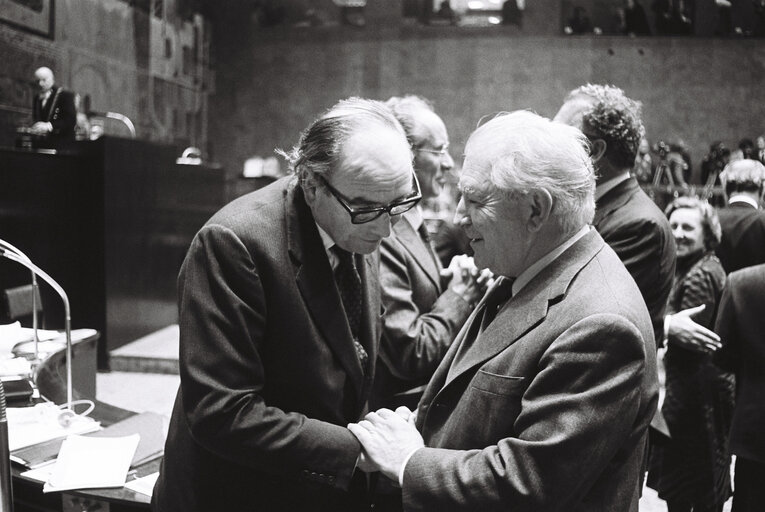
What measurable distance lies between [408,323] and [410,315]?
0.10ft

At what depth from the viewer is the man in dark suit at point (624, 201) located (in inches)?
97.0

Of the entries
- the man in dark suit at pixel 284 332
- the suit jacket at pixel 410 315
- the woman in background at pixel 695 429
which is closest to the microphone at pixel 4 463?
the man in dark suit at pixel 284 332

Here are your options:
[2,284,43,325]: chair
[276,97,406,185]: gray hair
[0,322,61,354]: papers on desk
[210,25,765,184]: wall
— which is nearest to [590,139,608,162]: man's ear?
[276,97,406,185]: gray hair

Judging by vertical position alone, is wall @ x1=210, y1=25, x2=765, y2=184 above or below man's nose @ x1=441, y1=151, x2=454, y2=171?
above

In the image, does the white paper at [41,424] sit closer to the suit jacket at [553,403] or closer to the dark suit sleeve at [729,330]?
the suit jacket at [553,403]

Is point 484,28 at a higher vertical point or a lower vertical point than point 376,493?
higher

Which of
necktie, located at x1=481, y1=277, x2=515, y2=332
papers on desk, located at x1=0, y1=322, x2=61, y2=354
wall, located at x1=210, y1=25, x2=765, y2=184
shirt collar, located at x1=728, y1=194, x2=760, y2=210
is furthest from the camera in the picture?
wall, located at x1=210, y1=25, x2=765, y2=184

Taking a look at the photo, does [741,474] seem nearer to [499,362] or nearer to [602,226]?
[602,226]

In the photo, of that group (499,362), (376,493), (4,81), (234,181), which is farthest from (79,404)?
(234,181)

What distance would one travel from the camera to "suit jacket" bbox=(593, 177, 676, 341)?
96.7 inches

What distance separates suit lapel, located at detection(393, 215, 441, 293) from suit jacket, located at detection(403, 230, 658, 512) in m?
0.80

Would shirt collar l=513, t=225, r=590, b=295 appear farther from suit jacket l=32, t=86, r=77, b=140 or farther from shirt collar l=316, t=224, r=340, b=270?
suit jacket l=32, t=86, r=77, b=140

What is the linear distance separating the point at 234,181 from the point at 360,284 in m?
13.7

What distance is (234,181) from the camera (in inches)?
592
